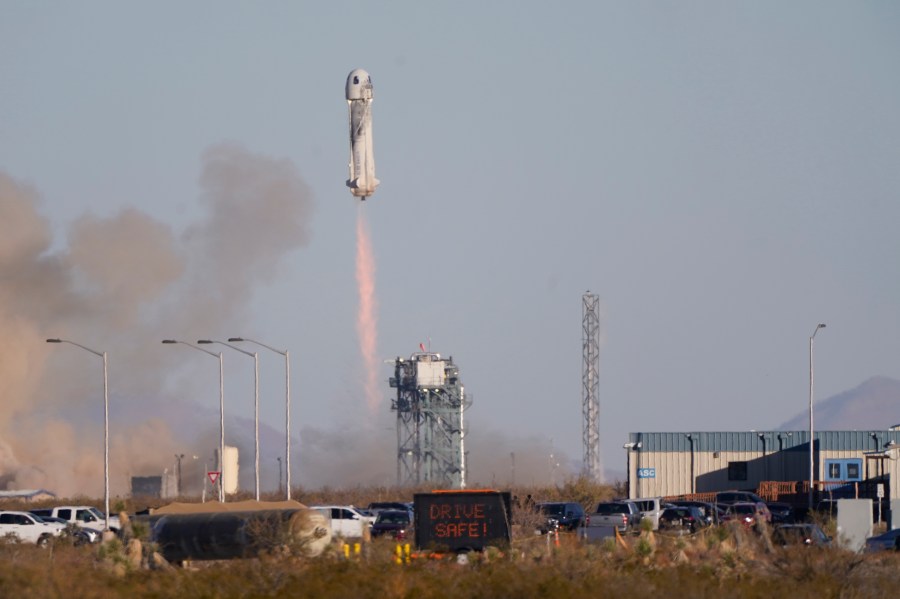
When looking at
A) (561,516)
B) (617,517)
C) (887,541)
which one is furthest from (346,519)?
(887,541)

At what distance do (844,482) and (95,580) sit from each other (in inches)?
2265

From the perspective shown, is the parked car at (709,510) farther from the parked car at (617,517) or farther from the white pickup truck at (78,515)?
the white pickup truck at (78,515)

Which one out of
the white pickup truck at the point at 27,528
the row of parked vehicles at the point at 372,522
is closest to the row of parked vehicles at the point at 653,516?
the row of parked vehicles at the point at 372,522

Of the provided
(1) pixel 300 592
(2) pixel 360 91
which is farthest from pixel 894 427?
(1) pixel 300 592

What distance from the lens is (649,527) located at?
4206 cm

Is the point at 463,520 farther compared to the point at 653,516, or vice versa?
the point at 653,516

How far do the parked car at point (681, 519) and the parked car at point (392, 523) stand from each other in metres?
9.66

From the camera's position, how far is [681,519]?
59.6 meters

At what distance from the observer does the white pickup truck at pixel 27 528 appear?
5838 centimetres

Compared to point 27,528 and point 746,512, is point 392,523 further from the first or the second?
point 746,512

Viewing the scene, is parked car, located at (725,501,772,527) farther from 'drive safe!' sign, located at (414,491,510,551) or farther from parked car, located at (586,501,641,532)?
'drive safe!' sign, located at (414,491,510,551)

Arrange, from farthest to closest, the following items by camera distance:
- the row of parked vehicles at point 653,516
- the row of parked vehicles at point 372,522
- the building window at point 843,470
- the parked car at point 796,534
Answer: the building window at point 843,470 < the row of parked vehicles at point 653,516 < the row of parked vehicles at point 372,522 < the parked car at point 796,534

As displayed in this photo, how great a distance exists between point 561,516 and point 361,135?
1489 inches

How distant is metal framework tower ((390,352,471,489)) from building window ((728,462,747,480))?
33.8 metres
